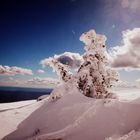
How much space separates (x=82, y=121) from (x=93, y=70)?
612 cm


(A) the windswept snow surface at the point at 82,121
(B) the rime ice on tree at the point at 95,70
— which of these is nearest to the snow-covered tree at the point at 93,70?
(B) the rime ice on tree at the point at 95,70

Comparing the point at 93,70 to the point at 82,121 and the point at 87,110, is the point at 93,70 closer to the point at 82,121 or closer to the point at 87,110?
the point at 87,110

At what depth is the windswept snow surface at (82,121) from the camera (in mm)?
8719

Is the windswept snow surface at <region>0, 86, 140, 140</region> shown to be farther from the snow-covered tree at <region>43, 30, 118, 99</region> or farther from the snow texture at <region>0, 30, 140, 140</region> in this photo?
the snow-covered tree at <region>43, 30, 118, 99</region>

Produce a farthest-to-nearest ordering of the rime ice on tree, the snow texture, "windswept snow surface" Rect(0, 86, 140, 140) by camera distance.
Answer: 1. the rime ice on tree
2. the snow texture
3. "windswept snow surface" Rect(0, 86, 140, 140)

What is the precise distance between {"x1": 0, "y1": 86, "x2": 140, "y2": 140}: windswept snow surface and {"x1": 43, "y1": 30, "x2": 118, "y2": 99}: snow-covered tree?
2.39 meters

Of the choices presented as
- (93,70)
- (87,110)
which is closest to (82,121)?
(87,110)

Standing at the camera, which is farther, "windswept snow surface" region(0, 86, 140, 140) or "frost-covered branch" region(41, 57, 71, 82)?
"frost-covered branch" region(41, 57, 71, 82)

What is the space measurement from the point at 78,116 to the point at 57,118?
133cm

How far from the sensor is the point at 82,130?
30.5 ft

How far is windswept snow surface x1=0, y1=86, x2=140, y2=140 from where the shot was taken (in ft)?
28.6

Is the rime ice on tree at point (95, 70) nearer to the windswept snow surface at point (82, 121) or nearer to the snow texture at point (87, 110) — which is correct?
the snow texture at point (87, 110)

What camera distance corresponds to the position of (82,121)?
391 inches

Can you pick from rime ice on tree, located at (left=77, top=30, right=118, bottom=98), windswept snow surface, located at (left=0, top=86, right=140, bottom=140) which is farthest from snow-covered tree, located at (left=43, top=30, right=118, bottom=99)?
windswept snow surface, located at (left=0, top=86, right=140, bottom=140)
